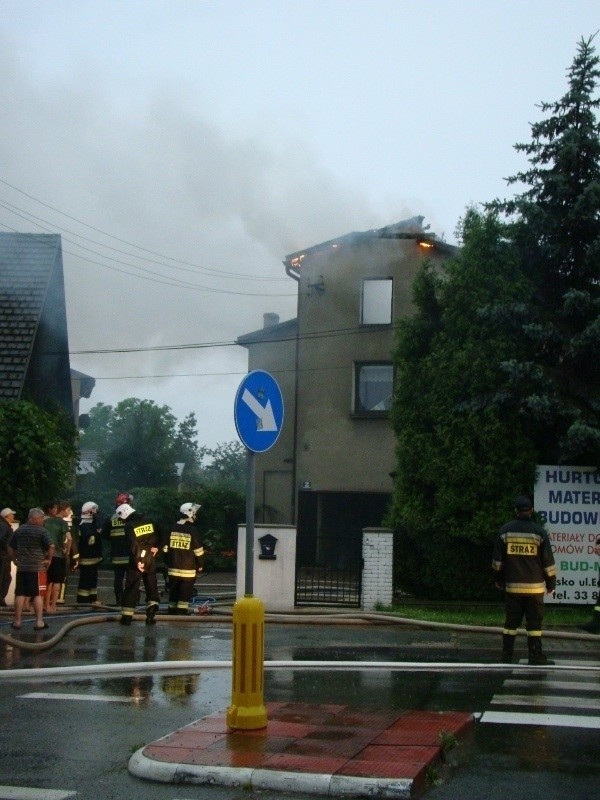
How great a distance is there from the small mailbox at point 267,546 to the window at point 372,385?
14.9 metres

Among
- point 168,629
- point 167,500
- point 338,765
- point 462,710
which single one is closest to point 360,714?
point 462,710

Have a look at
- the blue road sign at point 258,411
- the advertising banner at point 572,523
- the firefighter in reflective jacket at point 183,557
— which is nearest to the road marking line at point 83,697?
the blue road sign at point 258,411

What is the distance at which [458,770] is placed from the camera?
21.0 ft

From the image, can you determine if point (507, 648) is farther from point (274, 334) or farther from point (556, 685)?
point (274, 334)

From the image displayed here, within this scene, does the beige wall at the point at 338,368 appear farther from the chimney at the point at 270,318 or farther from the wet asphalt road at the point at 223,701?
the wet asphalt road at the point at 223,701

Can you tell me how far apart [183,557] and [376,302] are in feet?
59.2

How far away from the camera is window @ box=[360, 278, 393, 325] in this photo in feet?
105

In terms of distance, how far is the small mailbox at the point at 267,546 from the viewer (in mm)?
17203

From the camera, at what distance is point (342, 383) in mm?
32000

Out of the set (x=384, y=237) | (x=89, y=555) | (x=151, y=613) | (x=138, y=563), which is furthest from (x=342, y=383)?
(x=138, y=563)

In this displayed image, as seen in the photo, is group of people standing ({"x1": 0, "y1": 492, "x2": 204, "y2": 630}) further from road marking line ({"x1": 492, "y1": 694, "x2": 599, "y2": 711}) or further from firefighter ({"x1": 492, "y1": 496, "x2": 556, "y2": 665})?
road marking line ({"x1": 492, "y1": 694, "x2": 599, "y2": 711})

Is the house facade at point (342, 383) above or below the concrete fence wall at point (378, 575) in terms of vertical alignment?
above

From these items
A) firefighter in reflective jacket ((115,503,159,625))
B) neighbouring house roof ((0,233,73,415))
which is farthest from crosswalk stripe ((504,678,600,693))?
neighbouring house roof ((0,233,73,415))

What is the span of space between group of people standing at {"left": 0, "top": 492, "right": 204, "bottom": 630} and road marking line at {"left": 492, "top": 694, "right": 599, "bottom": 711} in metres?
6.35
